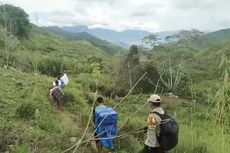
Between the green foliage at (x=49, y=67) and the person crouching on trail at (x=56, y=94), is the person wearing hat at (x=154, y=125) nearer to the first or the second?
the person crouching on trail at (x=56, y=94)

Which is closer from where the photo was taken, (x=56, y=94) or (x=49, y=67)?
(x=56, y=94)

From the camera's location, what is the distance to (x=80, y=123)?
11211 mm

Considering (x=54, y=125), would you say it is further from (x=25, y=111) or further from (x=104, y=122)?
(x=104, y=122)

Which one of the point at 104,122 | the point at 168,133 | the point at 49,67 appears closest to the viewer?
the point at 168,133

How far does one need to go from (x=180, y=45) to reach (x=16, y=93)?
42426mm

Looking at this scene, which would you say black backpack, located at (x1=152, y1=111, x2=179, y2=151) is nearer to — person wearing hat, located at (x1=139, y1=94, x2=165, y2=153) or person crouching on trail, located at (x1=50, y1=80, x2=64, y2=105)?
person wearing hat, located at (x1=139, y1=94, x2=165, y2=153)

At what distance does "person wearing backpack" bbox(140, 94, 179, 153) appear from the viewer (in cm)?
601

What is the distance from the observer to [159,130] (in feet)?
20.1

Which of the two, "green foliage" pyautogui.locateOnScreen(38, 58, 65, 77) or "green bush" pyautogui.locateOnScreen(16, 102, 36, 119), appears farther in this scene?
"green foliage" pyautogui.locateOnScreen(38, 58, 65, 77)

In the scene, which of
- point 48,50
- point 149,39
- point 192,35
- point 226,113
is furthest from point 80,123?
point 48,50

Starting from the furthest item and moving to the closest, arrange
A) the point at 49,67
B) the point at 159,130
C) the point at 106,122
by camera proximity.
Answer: the point at 49,67
the point at 106,122
the point at 159,130

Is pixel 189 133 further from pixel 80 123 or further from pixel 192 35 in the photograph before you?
pixel 192 35

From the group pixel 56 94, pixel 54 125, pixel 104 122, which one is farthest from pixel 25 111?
pixel 104 122

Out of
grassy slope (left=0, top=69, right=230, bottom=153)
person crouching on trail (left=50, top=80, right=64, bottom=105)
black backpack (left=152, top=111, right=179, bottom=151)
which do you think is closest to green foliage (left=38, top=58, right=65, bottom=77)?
grassy slope (left=0, top=69, right=230, bottom=153)
